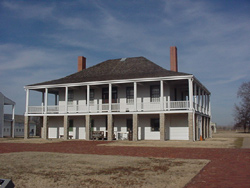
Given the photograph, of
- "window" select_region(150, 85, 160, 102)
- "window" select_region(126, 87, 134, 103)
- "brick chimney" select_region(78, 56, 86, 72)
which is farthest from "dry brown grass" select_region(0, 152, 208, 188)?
"brick chimney" select_region(78, 56, 86, 72)

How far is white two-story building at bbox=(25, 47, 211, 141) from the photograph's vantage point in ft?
88.0

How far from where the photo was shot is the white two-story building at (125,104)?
26828mm

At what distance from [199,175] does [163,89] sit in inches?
818

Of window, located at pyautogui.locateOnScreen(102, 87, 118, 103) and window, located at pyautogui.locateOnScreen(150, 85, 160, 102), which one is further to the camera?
window, located at pyautogui.locateOnScreen(102, 87, 118, 103)

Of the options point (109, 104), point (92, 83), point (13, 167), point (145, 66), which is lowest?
point (13, 167)

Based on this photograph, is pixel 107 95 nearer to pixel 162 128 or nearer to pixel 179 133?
pixel 162 128

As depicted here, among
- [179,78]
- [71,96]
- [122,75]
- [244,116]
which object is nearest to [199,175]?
[179,78]

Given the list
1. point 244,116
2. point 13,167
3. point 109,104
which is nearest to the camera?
point 13,167

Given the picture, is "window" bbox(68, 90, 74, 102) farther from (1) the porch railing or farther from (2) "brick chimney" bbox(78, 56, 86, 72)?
(2) "brick chimney" bbox(78, 56, 86, 72)

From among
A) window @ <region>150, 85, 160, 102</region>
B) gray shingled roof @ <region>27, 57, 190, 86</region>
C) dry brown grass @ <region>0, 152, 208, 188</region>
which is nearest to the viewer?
dry brown grass @ <region>0, 152, 208, 188</region>

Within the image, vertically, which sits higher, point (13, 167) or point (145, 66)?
point (145, 66)

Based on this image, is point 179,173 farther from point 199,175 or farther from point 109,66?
point 109,66

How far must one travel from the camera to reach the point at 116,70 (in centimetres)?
3241

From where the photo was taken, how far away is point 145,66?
31.5 metres
